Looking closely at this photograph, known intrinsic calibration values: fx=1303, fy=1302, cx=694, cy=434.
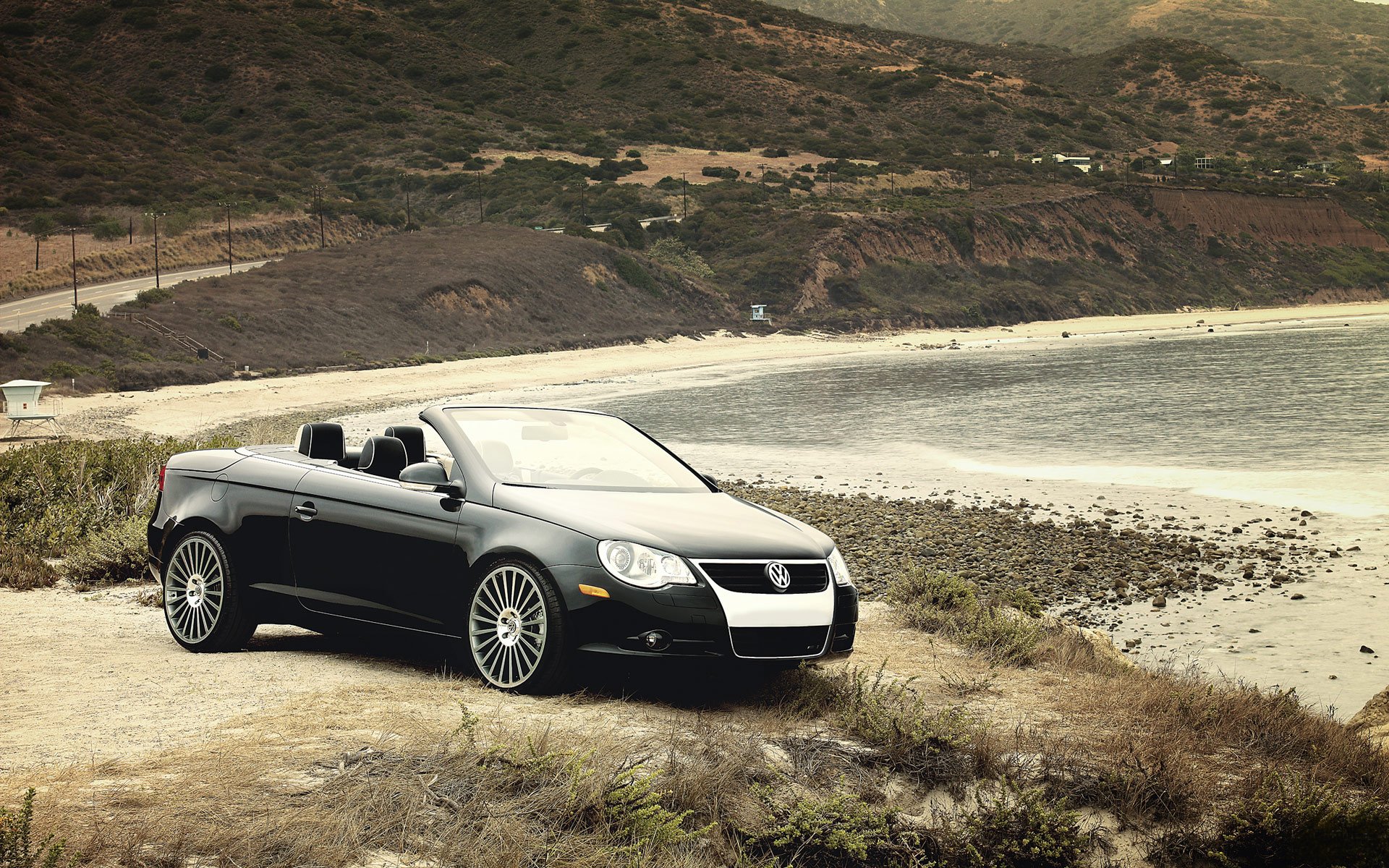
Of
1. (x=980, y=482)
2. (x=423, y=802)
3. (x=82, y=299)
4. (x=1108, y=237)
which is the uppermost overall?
(x=1108, y=237)

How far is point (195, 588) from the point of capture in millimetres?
7922

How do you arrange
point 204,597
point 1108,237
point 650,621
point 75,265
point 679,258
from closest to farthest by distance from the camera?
1. point 650,621
2. point 204,597
3. point 75,265
4. point 679,258
5. point 1108,237

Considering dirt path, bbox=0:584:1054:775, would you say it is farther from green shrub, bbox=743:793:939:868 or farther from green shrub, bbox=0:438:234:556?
green shrub, bbox=0:438:234:556

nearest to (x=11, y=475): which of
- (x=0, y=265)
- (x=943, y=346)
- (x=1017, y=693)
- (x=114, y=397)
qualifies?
(x=1017, y=693)

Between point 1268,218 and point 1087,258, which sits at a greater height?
point 1268,218

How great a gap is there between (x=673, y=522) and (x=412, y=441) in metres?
2.02

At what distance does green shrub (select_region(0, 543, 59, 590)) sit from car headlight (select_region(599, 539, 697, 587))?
670 cm

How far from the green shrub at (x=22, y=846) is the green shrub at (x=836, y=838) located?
2.45 m

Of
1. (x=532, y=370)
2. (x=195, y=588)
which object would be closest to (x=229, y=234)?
(x=532, y=370)

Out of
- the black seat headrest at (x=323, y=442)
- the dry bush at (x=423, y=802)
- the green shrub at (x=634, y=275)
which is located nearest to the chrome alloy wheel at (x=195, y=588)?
the black seat headrest at (x=323, y=442)

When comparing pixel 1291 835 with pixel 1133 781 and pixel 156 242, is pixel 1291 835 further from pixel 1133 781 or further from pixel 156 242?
pixel 156 242

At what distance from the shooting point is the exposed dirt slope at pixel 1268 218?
361 ft

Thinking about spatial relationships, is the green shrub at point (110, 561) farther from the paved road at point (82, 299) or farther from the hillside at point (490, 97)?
the hillside at point (490, 97)

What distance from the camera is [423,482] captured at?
6805 mm
